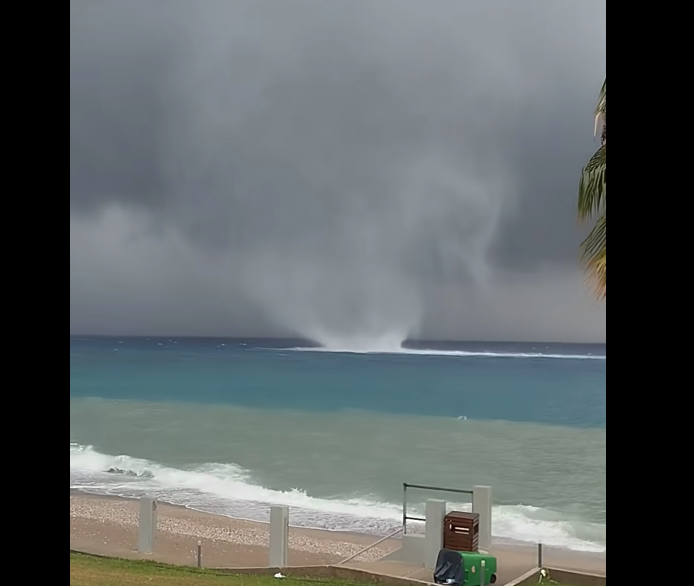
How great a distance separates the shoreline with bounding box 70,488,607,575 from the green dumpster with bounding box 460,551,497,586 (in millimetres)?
814

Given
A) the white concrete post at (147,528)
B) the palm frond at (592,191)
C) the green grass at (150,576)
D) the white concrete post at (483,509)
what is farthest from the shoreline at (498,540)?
the palm frond at (592,191)

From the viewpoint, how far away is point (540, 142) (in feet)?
84.3

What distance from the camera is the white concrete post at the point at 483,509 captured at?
581 cm

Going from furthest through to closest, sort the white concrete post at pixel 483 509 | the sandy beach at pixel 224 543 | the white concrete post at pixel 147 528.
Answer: the sandy beach at pixel 224 543, the white concrete post at pixel 483 509, the white concrete post at pixel 147 528

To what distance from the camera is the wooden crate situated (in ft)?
15.8

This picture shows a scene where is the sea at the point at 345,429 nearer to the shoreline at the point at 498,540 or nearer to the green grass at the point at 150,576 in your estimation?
the shoreline at the point at 498,540

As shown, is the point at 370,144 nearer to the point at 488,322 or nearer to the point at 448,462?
the point at 488,322

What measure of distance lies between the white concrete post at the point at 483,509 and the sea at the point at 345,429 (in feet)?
8.88

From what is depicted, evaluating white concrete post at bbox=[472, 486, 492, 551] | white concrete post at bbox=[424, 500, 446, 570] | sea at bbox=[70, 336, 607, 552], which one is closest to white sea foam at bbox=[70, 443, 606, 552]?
sea at bbox=[70, 336, 607, 552]

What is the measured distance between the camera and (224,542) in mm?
7562

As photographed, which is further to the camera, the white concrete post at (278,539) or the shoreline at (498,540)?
the shoreline at (498,540)

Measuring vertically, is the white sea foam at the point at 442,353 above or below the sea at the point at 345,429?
above

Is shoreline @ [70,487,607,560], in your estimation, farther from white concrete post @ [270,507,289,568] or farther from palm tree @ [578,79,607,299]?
palm tree @ [578,79,607,299]
